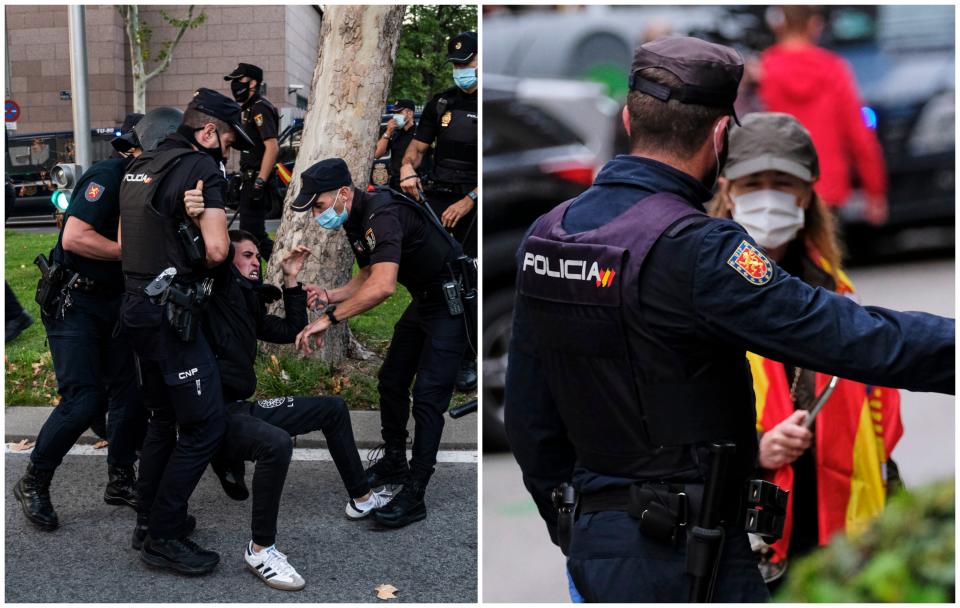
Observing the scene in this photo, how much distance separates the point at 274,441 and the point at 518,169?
4.64ft

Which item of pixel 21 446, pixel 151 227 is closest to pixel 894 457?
pixel 151 227

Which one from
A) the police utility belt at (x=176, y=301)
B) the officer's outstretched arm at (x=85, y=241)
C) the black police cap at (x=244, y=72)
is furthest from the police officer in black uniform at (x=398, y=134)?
the police utility belt at (x=176, y=301)

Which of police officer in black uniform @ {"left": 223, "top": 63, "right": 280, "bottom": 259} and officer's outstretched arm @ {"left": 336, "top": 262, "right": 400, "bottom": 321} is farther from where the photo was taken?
police officer in black uniform @ {"left": 223, "top": 63, "right": 280, "bottom": 259}

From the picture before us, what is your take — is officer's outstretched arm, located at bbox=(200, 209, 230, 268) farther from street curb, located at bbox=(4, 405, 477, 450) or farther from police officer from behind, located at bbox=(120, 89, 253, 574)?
street curb, located at bbox=(4, 405, 477, 450)

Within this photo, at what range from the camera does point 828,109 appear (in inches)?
148

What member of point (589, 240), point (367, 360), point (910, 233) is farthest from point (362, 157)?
point (589, 240)

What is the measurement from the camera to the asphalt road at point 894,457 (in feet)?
12.1

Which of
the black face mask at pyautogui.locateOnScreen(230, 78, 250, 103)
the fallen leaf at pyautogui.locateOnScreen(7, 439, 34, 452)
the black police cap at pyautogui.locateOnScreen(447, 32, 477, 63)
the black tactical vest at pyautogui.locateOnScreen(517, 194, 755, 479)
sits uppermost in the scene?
the black police cap at pyautogui.locateOnScreen(447, 32, 477, 63)

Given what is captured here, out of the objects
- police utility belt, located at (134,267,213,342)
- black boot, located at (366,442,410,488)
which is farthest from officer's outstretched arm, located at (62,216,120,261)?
black boot, located at (366,442,410,488)

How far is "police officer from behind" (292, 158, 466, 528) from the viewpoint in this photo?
4.12 meters

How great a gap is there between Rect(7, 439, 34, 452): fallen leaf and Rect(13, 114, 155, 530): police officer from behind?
106 centimetres

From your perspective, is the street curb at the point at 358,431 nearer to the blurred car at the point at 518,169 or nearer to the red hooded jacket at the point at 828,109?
the blurred car at the point at 518,169

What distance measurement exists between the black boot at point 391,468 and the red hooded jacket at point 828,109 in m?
2.23

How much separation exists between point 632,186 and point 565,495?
71 centimetres
